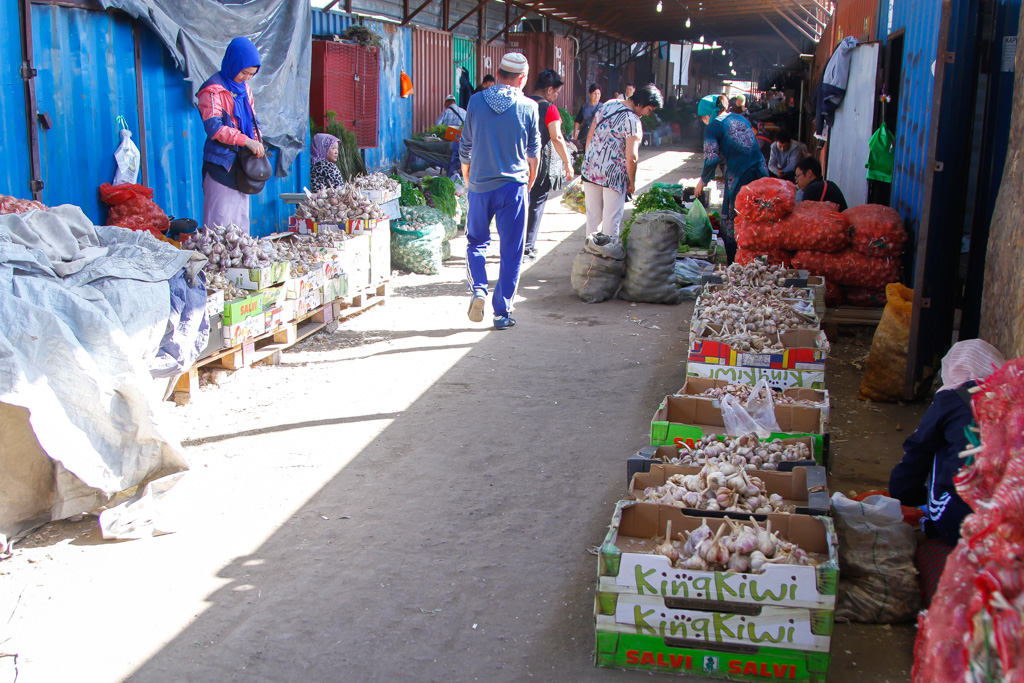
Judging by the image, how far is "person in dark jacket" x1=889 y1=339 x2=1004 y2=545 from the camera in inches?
115

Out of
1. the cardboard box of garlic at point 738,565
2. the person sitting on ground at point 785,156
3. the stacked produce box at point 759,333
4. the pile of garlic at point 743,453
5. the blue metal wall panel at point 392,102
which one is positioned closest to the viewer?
the cardboard box of garlic at point 738,565

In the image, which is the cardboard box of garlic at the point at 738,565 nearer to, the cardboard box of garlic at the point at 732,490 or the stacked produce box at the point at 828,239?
the cardboard box of garlic at the point at 732,490

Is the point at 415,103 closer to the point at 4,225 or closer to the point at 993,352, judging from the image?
the point at 4,225

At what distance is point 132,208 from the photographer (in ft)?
21.4

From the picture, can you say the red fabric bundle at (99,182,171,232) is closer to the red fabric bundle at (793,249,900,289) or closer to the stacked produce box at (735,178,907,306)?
the stacked produce box at (735,178,907,306)

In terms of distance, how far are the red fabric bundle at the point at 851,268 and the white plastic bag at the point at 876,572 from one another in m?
4.01

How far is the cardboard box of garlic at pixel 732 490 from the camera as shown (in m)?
3.02


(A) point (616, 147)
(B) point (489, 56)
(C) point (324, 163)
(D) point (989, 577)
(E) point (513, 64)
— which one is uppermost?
(B) point (489, 56)

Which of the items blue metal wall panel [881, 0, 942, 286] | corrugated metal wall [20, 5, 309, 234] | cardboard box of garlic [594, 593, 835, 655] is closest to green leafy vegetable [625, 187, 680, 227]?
blue metal wall panel [881, 0, 942, 286]

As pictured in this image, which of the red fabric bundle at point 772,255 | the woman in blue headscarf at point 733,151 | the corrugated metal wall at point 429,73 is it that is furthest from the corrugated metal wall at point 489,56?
the red fabric bundle at point 772,255

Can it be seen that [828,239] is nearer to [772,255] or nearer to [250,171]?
[772,255]

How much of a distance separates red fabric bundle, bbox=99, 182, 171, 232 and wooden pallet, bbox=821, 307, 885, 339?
5.08 m

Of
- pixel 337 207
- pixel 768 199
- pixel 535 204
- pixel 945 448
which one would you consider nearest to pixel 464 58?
pixel 535 204

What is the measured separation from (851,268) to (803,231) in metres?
0.49
